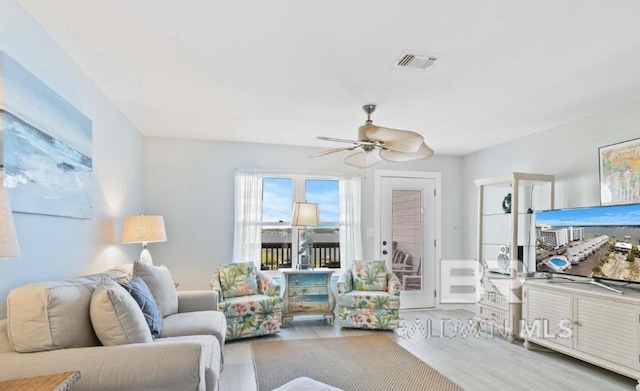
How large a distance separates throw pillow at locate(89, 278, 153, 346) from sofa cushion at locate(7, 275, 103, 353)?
7 cm

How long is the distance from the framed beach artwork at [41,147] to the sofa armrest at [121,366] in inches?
31.1

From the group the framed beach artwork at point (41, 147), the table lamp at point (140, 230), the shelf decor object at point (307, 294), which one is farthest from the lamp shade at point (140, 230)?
the shelf decor object at point (307, 294)

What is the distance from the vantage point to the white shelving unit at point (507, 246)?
4.11 m

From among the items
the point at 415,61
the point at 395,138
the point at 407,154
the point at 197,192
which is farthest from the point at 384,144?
the point at 197,192

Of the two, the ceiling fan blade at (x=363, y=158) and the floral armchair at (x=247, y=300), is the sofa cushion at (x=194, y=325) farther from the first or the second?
the ceiling fan blade at (x=363, y=158)

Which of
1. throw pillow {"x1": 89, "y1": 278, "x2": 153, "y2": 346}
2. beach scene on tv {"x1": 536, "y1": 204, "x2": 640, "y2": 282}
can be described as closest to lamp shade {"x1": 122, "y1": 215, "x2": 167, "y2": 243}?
throw pillow {"x1": 89, "y1": 278, "x2": 153, "y2": 346}

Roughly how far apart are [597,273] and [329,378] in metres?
2.52

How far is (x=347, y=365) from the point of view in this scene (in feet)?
10.9

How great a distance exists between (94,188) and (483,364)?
3607mm

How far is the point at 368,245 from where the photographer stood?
18.1ft

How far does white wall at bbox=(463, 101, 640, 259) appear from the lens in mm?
3521

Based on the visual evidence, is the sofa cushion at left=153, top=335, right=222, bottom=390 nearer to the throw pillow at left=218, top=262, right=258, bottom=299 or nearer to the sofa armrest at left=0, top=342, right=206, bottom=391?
the sofa armrest at left=0, top=342, right=206, bottom=391

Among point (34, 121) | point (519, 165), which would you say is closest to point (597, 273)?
point (519, 165)

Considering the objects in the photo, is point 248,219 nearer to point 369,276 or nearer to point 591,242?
point 369,276
